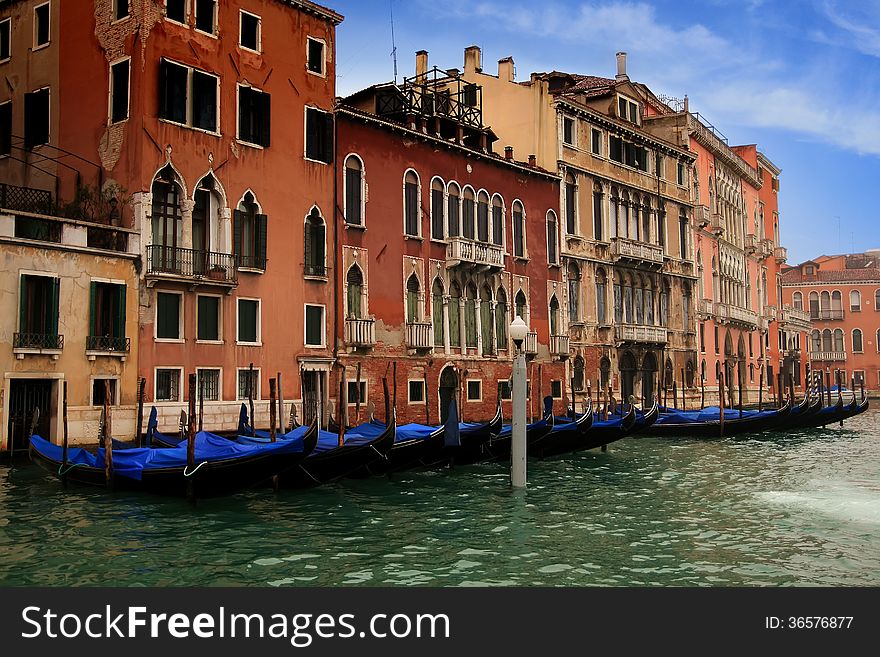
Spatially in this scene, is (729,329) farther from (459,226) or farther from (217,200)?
(217,200)

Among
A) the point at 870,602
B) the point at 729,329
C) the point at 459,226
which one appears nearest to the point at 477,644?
the point at 870,602

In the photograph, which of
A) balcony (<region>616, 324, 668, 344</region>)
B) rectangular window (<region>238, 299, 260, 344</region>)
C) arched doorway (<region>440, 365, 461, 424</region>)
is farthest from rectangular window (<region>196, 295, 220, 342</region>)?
balcony (<region>616, 324, 668, 344</region>)

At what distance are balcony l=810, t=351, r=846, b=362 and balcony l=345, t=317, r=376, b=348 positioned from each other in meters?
38.0

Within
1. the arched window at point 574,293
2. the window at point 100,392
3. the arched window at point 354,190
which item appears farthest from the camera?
the arched window at point 574,293

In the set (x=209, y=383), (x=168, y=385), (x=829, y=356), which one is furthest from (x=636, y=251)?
(x=829, y=356)

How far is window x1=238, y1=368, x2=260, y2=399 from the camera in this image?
16.0 m

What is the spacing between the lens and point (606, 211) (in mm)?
25766

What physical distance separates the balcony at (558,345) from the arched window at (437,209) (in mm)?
4691

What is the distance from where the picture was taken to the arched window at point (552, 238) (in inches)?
936

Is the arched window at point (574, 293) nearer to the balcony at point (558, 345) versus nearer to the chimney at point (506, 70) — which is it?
the balcony at point (558, 345)

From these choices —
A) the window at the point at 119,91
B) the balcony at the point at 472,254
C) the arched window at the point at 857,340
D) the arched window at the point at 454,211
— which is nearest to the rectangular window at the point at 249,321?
the window at the point at 119,91

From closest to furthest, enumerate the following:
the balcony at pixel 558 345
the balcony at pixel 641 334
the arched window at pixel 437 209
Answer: the arched window at pixel 437 209 < the balcony at pixel 558 345 < the balcony at pixel 641 334

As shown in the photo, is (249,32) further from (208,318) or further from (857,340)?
(857,340)

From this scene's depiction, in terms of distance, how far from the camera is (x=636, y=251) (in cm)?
2653
